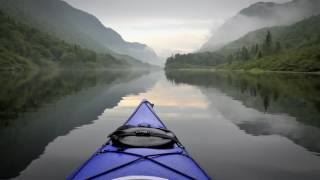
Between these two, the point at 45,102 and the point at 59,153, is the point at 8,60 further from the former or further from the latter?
the point at 59,153

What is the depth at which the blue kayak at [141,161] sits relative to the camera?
8.11 m

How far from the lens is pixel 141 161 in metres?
8.84

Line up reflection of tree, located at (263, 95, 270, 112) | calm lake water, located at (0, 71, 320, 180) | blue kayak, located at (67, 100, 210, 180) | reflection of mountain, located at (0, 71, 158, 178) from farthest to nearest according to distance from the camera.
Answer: reflection of tree, located at (263, 95, 270, 112) < reflection of mountain, located at (0, 71, 158, 178) < calm lake water, located at (0, 71, 320, 180) < blue kayak, located at (67, 100, 210, 180)

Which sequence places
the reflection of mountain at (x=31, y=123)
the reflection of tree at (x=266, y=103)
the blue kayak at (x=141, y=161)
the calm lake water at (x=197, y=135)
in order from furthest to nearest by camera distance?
the reflection of tree at (x=266, y=103) → the reflection of mountain at (x=31, y=123) → the calm lake water at (x=197, y=135) → the blue kayak at (x=141, y=161)

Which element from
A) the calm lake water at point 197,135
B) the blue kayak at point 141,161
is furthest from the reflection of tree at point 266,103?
the blue kayak at point 141,161

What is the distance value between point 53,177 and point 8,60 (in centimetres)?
16586

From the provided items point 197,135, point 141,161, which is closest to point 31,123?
point 197,135

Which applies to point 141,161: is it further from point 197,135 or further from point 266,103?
point 266,103

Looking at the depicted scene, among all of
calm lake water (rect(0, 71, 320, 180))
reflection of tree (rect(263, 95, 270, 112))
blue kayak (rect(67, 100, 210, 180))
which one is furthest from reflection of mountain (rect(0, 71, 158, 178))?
reflection of tree (rect(263, 95, 270, 112))

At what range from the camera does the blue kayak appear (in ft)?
26.6

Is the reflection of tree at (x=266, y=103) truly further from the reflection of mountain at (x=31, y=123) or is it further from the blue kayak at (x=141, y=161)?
the blue kayak at (x=141, y=161)

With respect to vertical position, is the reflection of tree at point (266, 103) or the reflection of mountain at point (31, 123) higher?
the reflection of mountain at point (31, 123)

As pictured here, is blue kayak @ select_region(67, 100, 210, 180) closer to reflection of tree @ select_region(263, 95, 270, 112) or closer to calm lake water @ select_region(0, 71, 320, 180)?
calm lake water @ select_region(0, 71, 320, 180)

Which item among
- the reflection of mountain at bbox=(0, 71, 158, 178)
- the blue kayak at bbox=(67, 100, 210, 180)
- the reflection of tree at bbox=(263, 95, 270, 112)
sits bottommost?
the reflection of tree at bbox=(263, 95, 270, 112)
